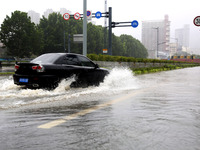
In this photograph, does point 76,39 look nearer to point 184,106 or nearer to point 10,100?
point 10,100

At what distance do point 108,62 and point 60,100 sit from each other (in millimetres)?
12388

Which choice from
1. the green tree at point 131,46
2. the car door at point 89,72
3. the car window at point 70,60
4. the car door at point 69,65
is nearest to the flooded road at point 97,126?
the car door at point 69,65

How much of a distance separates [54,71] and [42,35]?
2008 inches

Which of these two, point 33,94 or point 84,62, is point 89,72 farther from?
point 33,94

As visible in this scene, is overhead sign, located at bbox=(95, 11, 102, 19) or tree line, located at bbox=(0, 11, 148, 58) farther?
tree line, located at bbox=(0, 11, 148, 58)

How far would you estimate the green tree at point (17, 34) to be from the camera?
170 feet

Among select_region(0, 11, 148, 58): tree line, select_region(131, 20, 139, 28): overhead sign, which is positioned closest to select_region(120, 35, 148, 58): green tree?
select_region(0, 11, 148, 58): tree line

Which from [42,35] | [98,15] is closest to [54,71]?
[98,15]

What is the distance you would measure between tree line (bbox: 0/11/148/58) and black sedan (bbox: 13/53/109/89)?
44.8 meters

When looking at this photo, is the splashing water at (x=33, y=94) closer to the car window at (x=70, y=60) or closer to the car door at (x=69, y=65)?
the car door at (x=69, y=65)

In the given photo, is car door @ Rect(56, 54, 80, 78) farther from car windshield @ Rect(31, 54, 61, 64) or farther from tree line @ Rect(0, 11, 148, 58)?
tree line @ Rect(0, 11, 148, 58)

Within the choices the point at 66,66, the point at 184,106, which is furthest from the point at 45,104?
the point at 184,106

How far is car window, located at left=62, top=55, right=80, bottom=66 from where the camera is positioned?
29.9 ft

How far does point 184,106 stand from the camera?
20.9 ft
